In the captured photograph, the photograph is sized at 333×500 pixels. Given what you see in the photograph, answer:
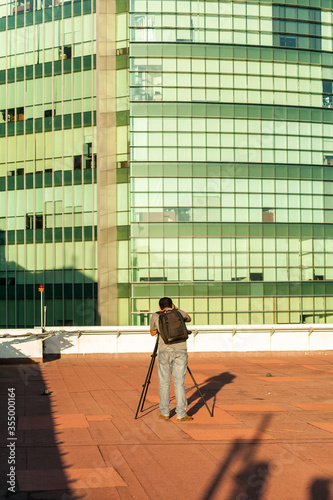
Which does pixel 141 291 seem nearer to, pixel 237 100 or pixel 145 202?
pixel 145 202

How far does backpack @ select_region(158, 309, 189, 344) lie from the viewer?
11.0 metres

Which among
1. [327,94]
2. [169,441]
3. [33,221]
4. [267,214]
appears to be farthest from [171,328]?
[33,221]

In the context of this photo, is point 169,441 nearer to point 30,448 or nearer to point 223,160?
point 30,448

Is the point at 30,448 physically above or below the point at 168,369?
below

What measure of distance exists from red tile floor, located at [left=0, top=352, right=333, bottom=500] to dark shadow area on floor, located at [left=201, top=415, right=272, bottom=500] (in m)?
0.01

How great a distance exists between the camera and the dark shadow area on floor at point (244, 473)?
6793mm

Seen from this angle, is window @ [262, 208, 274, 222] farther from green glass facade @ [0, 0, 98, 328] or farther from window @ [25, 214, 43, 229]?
window @ [25, 214, 43, 229]

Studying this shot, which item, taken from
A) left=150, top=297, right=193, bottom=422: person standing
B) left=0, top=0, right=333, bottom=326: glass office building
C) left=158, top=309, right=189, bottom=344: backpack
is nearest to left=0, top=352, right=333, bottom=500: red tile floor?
left=150, top=297, right=193, bottom=422: person standing

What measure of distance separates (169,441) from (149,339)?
1286 centimetres

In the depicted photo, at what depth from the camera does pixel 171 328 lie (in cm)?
1100

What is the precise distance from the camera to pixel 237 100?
173 ft

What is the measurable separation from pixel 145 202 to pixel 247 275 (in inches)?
373

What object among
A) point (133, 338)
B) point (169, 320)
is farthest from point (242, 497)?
point (133, 338)

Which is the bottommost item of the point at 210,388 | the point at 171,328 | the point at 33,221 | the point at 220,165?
the point at 210,388
